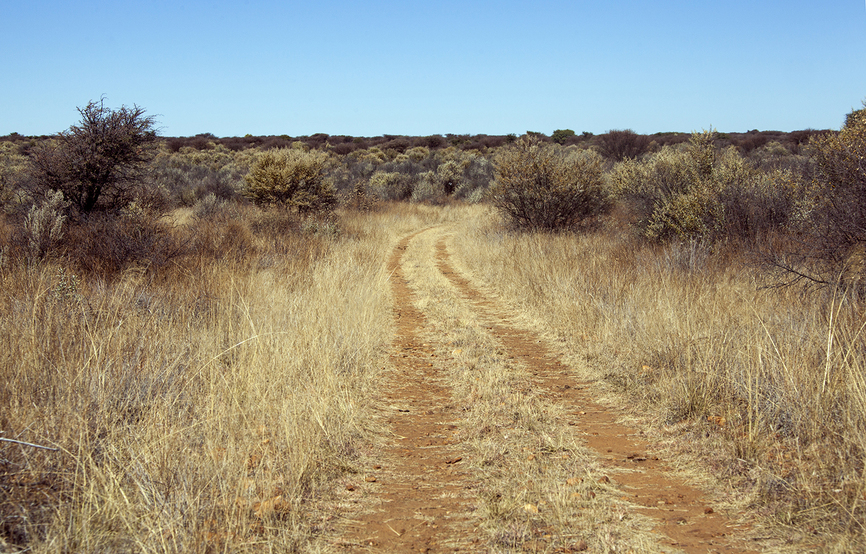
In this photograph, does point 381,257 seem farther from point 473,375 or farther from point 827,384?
point 827,384

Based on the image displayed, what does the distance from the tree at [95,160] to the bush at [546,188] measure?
8715 millimetres

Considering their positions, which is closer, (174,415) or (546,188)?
(174,415)

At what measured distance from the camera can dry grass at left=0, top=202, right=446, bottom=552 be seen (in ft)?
9.80

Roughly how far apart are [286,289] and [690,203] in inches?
293

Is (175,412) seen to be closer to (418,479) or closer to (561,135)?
(418,479)

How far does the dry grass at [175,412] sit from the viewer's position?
2.99 metres

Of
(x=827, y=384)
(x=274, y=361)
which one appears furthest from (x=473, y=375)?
(x=827, y=384)

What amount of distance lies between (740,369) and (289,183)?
14979 mm

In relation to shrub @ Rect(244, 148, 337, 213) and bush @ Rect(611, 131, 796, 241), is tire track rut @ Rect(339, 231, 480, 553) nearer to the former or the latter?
bush @ Rect(611, 131, 796, 241)

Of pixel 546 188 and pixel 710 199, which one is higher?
pixel 546 188

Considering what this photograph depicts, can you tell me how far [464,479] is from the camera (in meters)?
3.88

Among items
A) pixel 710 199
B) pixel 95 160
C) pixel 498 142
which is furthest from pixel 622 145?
pixel 95 160

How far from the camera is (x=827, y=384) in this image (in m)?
4.22

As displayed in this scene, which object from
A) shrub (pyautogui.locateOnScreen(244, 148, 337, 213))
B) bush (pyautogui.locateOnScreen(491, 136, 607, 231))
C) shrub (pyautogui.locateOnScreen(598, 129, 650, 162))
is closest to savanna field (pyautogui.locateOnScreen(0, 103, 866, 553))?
bush (pyautogui.locateOnScreen(491, 136, 607, 231))
